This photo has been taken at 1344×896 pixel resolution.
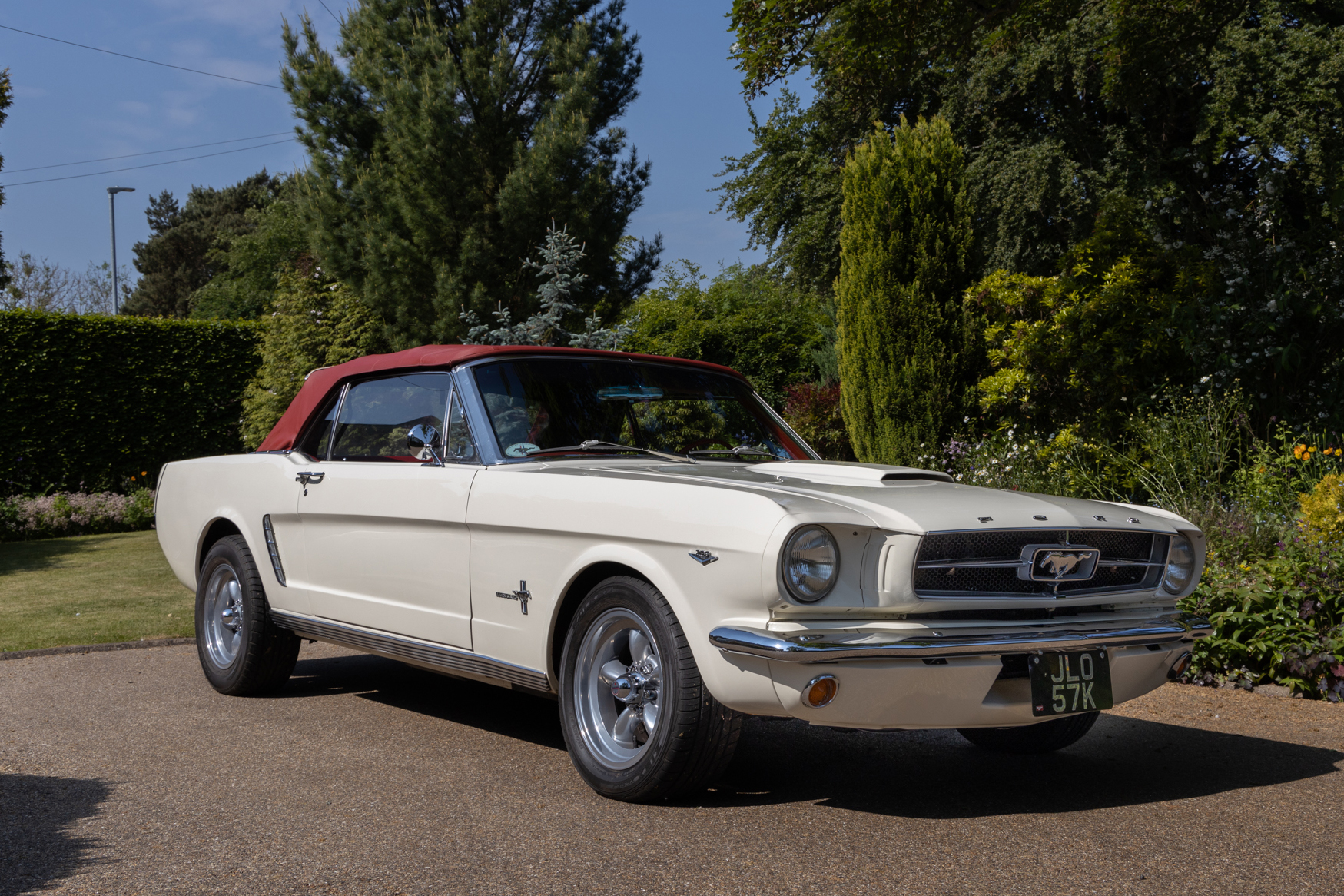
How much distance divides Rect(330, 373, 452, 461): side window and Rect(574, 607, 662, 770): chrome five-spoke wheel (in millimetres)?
1273

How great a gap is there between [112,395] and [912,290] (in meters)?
10.8

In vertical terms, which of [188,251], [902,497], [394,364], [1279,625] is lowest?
[1279,625]

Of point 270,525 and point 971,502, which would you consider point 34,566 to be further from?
point 971,502

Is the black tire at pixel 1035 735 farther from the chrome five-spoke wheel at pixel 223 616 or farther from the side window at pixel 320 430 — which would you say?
the chrome five-spoke wheel at pixel 223 616

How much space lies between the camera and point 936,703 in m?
3.28

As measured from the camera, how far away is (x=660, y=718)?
3.50 meters

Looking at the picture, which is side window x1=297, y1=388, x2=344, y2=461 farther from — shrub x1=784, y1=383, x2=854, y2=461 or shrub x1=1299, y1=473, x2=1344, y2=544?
shrub x1=784, y1=383, x2=854, y2=461

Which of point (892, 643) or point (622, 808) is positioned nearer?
point (892, 643)

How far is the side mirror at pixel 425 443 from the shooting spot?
4535 mm

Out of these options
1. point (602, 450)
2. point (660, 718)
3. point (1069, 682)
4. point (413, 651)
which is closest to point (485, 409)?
point (602, 450)

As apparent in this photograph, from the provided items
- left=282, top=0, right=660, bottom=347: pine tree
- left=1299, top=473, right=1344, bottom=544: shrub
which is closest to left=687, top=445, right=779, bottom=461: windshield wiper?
left=1299, top=473, right=1344, bottom=544: shrub

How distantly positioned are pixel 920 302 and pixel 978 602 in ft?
27.6

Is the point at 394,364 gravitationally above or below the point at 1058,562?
above

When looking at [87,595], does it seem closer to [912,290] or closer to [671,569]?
[671,569]
